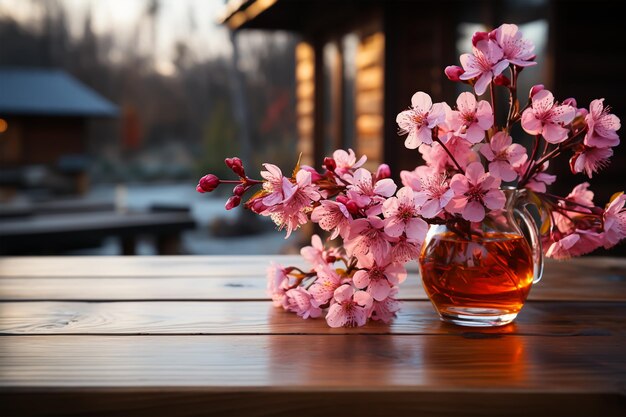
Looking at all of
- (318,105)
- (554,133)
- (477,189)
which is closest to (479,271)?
(477,189)

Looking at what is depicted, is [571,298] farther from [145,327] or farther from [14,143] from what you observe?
[14,143]

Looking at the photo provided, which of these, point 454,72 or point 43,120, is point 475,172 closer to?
point 454,72

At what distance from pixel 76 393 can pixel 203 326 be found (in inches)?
12.0

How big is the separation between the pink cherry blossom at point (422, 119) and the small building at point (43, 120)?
46.1ft

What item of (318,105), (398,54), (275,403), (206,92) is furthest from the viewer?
(206,92)

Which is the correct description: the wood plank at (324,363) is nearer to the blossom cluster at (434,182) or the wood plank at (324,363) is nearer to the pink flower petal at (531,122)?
the blossom cluster at (434,182)

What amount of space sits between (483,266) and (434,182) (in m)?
0.14

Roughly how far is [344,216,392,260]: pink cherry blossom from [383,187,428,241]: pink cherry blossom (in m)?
0.02

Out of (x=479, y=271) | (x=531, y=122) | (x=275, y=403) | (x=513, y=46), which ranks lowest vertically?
(x=275, y=403)

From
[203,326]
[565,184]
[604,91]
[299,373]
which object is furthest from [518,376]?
[604,91]

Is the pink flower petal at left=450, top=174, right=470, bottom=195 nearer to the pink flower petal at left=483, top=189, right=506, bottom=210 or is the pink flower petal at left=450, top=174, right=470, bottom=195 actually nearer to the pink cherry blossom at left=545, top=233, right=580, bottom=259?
the pink flower petal at left=483, top=189, right=506, bottom=210

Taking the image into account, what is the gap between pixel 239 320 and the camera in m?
1.08

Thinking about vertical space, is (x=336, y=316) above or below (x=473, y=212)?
below

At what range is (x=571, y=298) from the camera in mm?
1273
